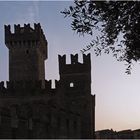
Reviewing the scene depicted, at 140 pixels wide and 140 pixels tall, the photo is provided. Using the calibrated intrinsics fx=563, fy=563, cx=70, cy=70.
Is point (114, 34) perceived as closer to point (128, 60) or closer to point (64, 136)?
point (128, 60)

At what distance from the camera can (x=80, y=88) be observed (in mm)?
38438

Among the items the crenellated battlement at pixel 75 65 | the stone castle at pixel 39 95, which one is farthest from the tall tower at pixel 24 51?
the crenellated battlement at pixel 75 65

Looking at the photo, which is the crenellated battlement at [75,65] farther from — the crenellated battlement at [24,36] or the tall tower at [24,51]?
the crenellated battlement at [24,36]

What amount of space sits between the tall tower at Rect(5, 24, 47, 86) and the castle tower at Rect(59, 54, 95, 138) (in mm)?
4229

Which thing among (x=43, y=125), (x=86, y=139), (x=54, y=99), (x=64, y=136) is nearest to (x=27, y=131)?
(x=43, y=125)

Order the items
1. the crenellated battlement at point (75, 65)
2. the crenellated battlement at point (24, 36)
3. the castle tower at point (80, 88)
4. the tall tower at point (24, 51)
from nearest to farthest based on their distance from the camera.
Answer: the castle tower at point (80, 88)
the crenellated battlement at point (75, 65)
the tall tower at point (24, 51)
the crenellated battlement at point (24, 36)

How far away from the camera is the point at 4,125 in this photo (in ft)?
67.8

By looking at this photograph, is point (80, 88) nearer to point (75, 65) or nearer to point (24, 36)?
point (75, 65)

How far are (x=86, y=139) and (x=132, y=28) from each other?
26280 mm

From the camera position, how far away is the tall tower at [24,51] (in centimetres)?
4272

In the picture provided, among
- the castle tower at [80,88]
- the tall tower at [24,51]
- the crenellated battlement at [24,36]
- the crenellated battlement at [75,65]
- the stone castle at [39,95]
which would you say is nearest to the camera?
the stone castle at [39,95]

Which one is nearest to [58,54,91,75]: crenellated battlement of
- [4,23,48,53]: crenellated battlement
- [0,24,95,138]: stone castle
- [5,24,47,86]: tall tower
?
[0,24,95,138]: stone castle

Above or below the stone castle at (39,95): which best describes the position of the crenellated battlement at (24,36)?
above

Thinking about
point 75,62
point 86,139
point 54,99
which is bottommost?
point 86,139
